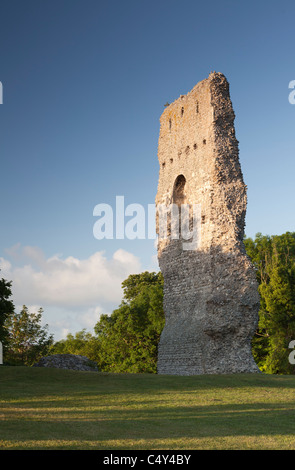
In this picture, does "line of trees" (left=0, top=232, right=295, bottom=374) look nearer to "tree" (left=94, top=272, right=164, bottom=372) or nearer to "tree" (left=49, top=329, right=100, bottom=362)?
"tree" (left=94, top=272, right=164, bottom=372)

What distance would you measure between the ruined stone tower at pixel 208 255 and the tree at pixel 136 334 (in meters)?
13.0

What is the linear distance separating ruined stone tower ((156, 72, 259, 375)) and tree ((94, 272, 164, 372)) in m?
13.0

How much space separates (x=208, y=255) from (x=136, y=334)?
17961 millimetres

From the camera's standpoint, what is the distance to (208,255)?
1709 centimetres

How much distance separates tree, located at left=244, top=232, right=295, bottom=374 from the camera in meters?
27.5

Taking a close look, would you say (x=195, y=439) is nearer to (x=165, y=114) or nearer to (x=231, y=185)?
(x=231, y=185)

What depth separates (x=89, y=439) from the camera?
6.65 m

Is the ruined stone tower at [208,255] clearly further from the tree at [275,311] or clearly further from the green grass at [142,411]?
the tree at [275,311]

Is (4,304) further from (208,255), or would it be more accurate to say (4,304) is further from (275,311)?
(275,311)

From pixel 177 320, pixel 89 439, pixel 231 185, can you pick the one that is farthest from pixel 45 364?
pixel 89 439

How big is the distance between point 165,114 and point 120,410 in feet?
48.4

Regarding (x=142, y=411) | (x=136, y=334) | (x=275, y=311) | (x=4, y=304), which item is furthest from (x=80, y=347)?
(x=142, y=411)

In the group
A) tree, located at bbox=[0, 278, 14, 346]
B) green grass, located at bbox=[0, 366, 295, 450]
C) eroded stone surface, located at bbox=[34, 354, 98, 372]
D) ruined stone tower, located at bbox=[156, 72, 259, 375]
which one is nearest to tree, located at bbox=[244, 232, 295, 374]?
eroded stone surface, located at bbox=[34, 354, 98, 372]
